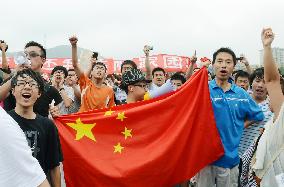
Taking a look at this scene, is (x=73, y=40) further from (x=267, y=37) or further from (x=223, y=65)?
(x=267, y=37)

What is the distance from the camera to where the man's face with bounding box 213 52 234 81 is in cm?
485

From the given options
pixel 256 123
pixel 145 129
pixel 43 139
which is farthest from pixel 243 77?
pixel 43 139

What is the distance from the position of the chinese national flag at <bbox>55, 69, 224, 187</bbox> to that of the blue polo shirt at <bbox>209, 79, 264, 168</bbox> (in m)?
0.10

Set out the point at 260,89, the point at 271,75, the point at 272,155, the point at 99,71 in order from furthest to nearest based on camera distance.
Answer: the point at 99,71 → the point at 260,89 → the point at 271,75 → the point at 272,155

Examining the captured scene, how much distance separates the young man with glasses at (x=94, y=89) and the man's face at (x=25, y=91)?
2.47 meters

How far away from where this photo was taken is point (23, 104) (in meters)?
3.49

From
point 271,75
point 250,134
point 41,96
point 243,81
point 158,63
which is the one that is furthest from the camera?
point 158,63

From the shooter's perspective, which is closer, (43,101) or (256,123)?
(43,101)

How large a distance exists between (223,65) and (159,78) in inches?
118

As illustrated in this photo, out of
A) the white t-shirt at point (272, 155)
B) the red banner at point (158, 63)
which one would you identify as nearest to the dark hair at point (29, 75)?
the white t-shirt at point (272, 155)

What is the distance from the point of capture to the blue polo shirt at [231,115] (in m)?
4.72

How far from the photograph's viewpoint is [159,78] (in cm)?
781

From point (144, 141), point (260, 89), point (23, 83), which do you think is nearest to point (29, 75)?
point (23, 83)

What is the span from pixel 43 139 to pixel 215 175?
2277 mm
